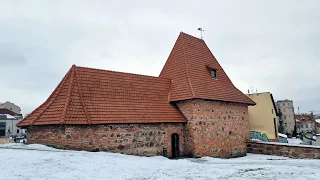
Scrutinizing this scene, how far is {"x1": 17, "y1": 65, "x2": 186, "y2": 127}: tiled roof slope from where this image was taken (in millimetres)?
11602

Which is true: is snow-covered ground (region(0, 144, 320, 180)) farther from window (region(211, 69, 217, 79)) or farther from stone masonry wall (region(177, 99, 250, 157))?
window (region(211, 69, 217, 79))

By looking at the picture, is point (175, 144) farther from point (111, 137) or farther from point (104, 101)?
point (104, 101)

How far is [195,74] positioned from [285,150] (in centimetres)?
734

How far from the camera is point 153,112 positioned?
14.2 meters

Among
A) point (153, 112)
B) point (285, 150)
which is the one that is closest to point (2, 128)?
point (153, 112)

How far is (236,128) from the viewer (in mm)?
17234

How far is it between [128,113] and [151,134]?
177cm

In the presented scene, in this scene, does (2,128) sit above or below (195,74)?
below

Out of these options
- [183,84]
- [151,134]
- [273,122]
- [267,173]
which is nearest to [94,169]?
[267,173]

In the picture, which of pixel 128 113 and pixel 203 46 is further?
pixel 203 46

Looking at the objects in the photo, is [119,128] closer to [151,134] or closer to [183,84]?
[151,134]

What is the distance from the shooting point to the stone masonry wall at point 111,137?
1116cm

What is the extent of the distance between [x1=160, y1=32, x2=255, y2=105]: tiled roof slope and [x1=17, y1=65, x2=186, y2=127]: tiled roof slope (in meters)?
1.29

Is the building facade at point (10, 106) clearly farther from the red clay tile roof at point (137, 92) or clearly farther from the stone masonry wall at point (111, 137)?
the stone masonry wall at point (111, 137)
